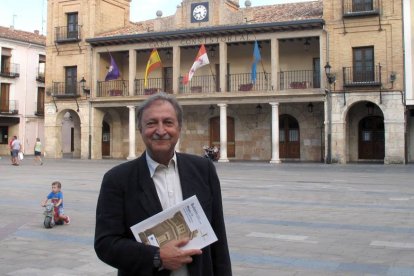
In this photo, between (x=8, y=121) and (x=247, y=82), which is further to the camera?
(x=8, y=121)

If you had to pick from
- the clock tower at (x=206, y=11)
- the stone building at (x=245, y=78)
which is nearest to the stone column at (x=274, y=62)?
the stone building at (x=245, y=78)

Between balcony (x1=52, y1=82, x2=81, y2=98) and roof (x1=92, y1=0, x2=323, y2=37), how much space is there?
3789 mm

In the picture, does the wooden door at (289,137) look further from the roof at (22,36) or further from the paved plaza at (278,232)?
the roof at (22,36)

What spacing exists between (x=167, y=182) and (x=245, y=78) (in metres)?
29.3

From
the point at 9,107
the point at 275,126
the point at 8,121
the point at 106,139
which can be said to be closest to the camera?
the point at 275,126

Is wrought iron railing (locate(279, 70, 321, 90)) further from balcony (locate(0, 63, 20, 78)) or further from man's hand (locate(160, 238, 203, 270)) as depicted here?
man's hand (locate(160, 238, 203, 270))

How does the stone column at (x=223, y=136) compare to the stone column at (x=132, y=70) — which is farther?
the stone column at (x=132, y=70)

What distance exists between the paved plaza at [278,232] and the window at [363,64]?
1330cm

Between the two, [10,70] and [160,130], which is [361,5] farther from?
[10,70]

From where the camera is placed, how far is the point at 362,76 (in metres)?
27.0

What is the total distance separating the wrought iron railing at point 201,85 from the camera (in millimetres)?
31688

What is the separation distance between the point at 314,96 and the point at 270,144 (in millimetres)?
4902

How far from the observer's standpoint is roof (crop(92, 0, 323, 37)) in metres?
29.1

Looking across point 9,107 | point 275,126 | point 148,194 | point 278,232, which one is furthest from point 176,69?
point 148,194
